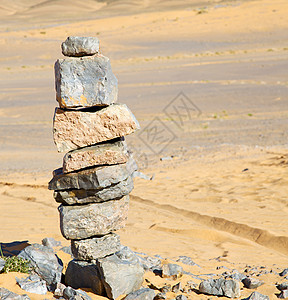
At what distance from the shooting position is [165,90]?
2703cm

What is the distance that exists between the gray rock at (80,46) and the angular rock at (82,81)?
8 cm

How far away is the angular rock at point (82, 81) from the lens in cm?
572

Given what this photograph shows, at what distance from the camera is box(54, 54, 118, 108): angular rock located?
5719mm

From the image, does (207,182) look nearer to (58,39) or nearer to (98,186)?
(98,186)

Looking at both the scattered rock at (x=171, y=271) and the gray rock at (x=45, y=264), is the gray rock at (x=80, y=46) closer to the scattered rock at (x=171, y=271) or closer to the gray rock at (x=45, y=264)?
the gray rock at (x=45, y=264)

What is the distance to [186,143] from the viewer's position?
17.4 metres

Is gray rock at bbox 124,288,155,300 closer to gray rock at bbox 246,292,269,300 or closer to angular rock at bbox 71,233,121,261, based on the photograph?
angular rock at bbox 71,233,121,261

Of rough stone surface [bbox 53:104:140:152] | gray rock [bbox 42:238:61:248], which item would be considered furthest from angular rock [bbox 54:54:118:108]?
gray rock [bbox 42:238:61:248]

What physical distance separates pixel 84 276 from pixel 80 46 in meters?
2.94

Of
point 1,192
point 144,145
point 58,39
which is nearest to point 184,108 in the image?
point 144,145

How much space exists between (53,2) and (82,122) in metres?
92.9

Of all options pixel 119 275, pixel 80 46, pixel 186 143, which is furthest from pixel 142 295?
pixel 186 143

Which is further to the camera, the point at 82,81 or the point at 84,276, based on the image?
the point at 84,276

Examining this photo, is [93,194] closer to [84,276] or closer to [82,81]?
[84,276]
